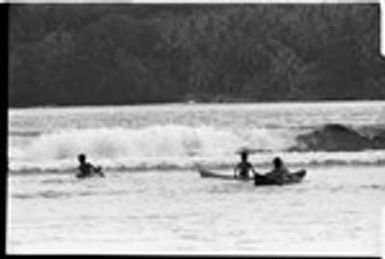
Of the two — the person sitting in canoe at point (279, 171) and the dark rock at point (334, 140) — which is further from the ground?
the dark rock at point (334, 140)

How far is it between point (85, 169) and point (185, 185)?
0.45m

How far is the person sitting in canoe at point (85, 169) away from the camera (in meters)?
3.69

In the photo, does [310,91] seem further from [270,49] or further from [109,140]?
[109,140]

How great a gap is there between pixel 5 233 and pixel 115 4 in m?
1.12

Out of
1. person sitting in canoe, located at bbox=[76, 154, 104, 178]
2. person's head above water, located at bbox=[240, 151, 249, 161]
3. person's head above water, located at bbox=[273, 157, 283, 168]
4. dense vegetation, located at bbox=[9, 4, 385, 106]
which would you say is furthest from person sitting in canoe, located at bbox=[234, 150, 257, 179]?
person sitting in canoe, located at bbox=[76, 154, 104, 178]

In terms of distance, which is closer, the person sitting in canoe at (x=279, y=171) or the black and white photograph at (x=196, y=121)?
the black and white photograph at (x=196, y=121)

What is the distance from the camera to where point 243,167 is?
12.2 ft

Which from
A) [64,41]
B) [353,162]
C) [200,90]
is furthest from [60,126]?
[353,162]

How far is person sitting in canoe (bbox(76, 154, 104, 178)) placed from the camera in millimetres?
3686

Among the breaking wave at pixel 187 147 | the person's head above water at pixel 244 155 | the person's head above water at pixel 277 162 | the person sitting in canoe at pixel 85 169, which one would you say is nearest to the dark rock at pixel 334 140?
the breaking wave at pixel 187 147

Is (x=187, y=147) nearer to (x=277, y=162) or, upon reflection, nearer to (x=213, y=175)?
(x=213, y=175)

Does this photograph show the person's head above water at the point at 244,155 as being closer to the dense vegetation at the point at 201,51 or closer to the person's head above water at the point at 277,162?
the person's head above water at the point at 277,162

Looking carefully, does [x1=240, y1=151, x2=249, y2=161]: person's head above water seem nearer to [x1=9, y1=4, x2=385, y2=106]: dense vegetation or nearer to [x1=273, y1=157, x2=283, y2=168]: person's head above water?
[x1=273, y1=157, x2=283, y2=168]: person's head above water

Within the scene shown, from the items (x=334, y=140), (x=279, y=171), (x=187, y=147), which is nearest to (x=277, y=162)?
(x=279, y=171)
